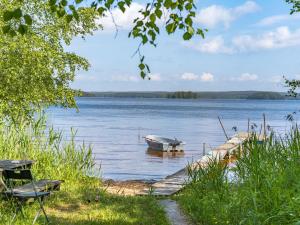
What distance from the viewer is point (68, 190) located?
11992 mm

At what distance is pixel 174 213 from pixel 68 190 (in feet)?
10.1

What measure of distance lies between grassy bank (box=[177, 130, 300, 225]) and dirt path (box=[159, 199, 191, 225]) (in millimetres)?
182

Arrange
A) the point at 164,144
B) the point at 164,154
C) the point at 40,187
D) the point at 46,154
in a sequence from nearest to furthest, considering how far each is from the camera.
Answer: the point at 40,187 < the point at 46,154 < the point at 164,154 < the point at 164,144

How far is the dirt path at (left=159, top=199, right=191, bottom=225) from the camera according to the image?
30.9 feet

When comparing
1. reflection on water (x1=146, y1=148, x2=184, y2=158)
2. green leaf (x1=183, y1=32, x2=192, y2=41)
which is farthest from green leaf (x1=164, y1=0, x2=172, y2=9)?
reflection on water (x1=146, y1=148, x2=184, y2=158)

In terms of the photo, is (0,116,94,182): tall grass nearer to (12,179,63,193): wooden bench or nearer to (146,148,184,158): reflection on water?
(12,179,63,193): wooden bench

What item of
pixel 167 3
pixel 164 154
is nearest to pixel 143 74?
pixel 167 3

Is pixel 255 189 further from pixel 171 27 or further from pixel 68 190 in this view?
pixel 68 190

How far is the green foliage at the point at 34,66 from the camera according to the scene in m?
15.0

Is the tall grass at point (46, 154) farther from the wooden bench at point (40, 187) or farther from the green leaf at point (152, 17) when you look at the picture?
the green leaf at point (152, 17)

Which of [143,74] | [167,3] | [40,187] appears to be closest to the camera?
[143,74]

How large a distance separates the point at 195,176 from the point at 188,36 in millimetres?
6121

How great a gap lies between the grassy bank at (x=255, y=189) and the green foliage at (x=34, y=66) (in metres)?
6.59

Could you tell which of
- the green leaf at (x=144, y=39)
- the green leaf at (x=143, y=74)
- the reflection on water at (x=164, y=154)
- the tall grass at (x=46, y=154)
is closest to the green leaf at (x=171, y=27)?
the green leaf at (x=144, y=39)
